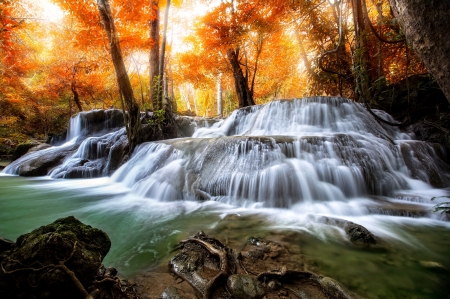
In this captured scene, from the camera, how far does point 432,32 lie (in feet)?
4.19

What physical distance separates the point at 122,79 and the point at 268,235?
271 inches

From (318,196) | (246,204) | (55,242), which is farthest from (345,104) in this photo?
(55,242)

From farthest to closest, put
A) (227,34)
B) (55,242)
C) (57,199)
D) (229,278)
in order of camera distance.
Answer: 1. (227,34)
2. (57,199)
3. (229,278)
4. (55,242)

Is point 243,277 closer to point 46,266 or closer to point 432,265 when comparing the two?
point 46,266

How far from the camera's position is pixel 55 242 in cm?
125

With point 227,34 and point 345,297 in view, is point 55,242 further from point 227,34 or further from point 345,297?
point 227,34

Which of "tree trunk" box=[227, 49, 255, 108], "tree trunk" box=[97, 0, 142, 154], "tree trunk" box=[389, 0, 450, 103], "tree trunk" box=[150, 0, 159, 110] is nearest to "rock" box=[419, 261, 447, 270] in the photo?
"tree trunk" box=[389, 0, 450, 103]

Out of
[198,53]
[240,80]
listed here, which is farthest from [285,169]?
[198,53]

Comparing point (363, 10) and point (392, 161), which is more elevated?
point (363, 10)

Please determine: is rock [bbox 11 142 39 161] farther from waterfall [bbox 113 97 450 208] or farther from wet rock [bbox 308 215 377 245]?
wet rock [bbox 308 215 377 245]

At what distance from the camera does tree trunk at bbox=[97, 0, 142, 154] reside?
6422mm

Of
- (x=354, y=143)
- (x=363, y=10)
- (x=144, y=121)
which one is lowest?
(x=354, y=143)

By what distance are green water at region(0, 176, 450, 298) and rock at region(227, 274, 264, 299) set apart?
0.65 metres

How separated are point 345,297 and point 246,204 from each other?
8.61 ft
